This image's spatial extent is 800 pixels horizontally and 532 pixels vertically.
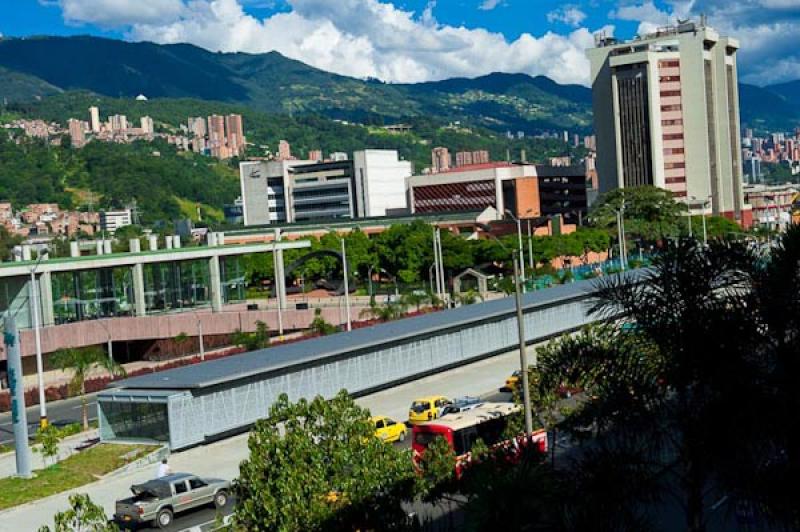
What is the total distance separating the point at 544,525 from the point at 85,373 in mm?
39433

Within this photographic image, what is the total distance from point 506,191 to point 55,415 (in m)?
92.8

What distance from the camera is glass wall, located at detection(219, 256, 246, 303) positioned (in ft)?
224

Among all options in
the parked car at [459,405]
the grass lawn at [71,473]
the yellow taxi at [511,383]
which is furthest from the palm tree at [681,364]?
the yellow taxi at [511,383]

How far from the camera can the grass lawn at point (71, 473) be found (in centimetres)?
2845

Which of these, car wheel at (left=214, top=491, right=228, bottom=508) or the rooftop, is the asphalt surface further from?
car wheel at (left=214, top=491, right=228, bottom=508)

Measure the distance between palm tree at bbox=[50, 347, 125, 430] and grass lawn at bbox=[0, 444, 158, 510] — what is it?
12.8 meters

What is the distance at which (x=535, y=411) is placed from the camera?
2489 cm

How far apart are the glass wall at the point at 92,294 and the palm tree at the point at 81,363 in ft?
25.6

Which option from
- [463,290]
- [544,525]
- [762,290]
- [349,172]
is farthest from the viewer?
[349,172]

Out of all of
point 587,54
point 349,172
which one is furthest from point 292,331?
point 349,172

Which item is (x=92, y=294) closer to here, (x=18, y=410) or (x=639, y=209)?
(x=18, y=410)

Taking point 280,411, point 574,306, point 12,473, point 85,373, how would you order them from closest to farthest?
point 280,411, point 12,473, point 85,373, point 574,306

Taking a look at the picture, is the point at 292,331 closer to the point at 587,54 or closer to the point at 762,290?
the point at 762,290

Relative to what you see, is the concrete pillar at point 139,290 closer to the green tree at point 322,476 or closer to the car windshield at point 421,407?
the car windshield at point 421,407
